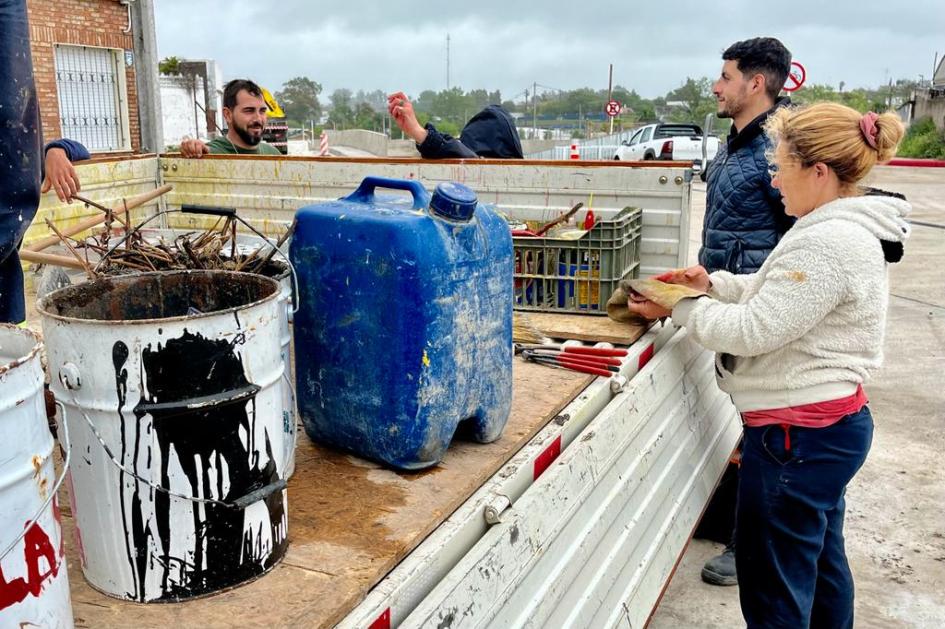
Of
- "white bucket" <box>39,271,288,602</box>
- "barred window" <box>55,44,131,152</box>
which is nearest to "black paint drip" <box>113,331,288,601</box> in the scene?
"white bucket" <box>39,271,288,602</box>

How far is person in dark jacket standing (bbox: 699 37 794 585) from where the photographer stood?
11.3 ft

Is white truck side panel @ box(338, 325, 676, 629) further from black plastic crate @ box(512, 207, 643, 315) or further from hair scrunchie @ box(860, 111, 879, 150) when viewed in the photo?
hair scrunchie @ box(860, 111, 879, 150)

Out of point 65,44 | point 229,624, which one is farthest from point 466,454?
point 65,44

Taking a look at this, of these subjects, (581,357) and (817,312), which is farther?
(581,357)

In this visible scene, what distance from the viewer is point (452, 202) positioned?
1888 millimetres

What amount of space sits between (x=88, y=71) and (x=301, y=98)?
66611mm

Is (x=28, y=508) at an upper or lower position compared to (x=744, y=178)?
lower

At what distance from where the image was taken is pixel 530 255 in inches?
138

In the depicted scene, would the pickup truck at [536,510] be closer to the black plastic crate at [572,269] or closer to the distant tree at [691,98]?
the black plastic crate at [572,269]

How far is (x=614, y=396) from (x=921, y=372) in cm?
486

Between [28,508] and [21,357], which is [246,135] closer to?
[21,357]

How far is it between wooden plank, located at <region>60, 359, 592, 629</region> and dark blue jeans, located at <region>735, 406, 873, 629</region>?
71 cm

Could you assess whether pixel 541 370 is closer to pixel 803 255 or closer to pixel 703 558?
pixel 803 255

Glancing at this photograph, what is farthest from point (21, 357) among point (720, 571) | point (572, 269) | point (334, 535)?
point (720, 571)
